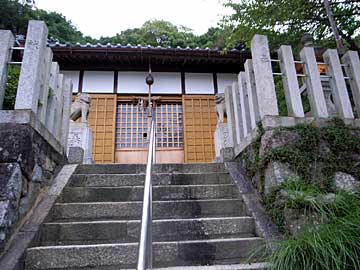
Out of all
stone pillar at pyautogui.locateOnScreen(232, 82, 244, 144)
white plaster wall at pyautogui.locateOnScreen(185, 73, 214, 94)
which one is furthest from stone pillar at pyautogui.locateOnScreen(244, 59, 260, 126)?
white plaster wall at pyautogui.locateOnScreen(185, 73, 214, 94)

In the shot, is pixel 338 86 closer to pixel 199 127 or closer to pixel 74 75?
pixel 199 127

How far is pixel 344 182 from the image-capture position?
91.8 inches

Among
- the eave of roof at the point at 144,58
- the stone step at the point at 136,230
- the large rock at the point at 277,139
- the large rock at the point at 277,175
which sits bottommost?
the stone step at the point at 136,230

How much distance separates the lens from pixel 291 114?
8.97ft

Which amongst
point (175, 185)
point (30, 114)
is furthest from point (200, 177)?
point (30, 114)

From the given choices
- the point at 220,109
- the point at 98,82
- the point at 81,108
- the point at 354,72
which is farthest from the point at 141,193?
the point at 98,82

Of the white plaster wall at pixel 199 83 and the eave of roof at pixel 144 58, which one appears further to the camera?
the white plaster wall at pixel 199 83

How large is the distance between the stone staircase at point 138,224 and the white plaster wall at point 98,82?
4.16 meters

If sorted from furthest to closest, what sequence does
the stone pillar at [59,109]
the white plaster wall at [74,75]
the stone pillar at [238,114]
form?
the white plaster wall at [74,75] < the stone pillar at [238,114] < the stone pillar at [59,109]

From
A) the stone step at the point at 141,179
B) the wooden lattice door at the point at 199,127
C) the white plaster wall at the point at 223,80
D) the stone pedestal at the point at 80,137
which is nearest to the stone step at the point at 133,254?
the stone step at the point at 141,179

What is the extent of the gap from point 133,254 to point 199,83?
5.94 metres

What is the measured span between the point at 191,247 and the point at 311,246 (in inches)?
35.6

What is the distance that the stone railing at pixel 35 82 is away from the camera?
Result: 2324mm

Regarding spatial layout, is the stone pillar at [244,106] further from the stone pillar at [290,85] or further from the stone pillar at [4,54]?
the stone pillar at [4,54]
